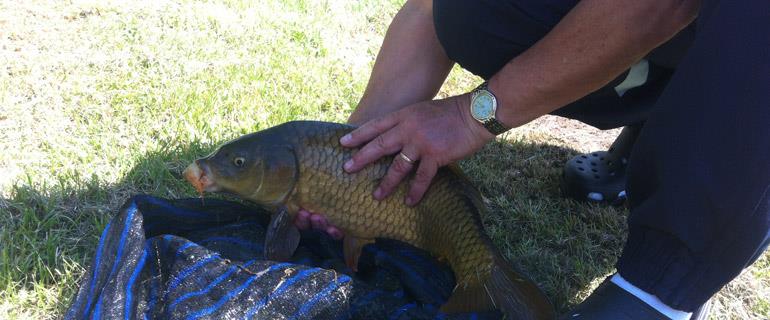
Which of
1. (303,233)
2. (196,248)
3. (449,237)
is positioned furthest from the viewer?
(303,233)

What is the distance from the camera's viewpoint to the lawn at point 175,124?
1.84 m

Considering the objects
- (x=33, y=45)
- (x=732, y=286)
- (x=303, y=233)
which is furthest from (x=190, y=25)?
(x=732, y=286)

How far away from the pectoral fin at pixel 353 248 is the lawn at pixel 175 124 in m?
0.45

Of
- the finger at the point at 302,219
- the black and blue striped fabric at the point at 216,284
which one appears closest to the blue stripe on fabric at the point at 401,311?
the black and blue striped fabric at the point at 216,284

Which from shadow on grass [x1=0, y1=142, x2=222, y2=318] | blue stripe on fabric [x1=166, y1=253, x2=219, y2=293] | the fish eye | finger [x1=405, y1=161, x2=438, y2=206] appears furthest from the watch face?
shadow on grass [x1=0, y1=142, x2=222, y2=318]

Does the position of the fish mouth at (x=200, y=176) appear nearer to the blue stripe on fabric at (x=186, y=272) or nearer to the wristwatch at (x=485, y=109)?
the blue stripe on fabric at (x=186, y=272)

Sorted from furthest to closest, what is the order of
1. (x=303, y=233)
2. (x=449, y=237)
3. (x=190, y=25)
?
(x=190, y=25), (x=303, y=233), (x=449, y=237)

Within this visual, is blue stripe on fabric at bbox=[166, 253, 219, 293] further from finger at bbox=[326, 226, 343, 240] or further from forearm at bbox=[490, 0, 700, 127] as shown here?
forearm at bbox=[490, 0, 700, 127]

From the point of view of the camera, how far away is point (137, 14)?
3119 millimetres

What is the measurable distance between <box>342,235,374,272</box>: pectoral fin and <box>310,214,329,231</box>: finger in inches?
2.7

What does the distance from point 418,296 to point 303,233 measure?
0.35 meters

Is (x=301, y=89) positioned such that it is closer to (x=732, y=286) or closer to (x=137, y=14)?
(x=137, y=14)

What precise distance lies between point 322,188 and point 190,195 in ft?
1.70

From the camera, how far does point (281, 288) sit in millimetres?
1478
